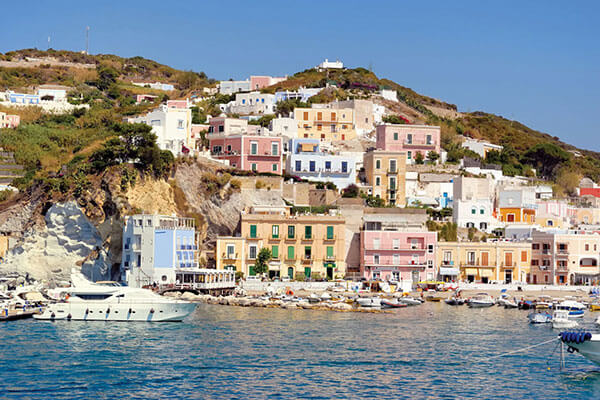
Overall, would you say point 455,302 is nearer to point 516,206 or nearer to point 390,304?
point 390,304

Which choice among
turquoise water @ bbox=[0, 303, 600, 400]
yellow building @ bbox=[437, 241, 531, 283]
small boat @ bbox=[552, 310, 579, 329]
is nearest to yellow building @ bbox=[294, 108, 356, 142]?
yellow building @ bbox=[437, 241, 531, 283]

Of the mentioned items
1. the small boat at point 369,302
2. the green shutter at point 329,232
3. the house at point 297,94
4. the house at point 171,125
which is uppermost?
the house at point 297,94

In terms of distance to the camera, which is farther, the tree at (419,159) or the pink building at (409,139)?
the tree at (419,159)

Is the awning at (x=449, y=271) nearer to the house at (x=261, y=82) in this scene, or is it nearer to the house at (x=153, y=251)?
the house at (x=153, y=251)

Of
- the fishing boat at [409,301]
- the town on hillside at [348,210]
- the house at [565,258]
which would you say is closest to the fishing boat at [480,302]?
the fishing boat at [409,301]

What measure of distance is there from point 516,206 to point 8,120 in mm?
50261

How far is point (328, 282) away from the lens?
185ft

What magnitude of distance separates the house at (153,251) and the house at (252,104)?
28.5m

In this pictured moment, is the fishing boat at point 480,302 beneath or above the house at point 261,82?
beneath

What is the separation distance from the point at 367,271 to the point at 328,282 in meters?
3.51

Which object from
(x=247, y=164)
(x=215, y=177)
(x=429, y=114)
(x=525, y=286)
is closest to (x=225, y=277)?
(x=215, y=177)

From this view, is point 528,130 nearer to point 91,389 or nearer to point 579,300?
point 579,300

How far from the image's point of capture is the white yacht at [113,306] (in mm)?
42438

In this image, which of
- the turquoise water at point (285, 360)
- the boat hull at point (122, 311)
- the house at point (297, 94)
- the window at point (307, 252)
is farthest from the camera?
the house at point (297, 94)
